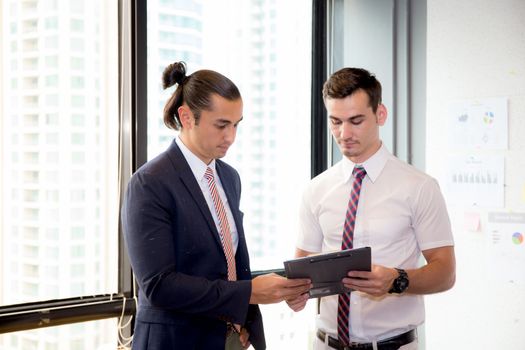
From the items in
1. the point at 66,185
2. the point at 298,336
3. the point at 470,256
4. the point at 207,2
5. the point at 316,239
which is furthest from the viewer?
the point at 298,336

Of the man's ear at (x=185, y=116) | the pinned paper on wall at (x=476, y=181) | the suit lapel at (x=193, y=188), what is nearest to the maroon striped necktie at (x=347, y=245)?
the suit lapel at (x=193, y=188)

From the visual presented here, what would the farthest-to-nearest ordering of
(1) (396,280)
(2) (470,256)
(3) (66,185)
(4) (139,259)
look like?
(2) (470,256) < (3) (66,185) < (1) (396,280) < (4) (139,259)

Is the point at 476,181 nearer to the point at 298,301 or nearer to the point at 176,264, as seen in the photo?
the point at 298,301

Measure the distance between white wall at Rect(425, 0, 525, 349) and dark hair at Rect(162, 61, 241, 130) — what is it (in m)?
1.41

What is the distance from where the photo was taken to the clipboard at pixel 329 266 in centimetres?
156

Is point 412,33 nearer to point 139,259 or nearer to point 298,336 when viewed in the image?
point 298,336

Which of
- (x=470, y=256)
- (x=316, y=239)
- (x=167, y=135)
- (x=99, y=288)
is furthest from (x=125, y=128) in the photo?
(x=470, y=256)

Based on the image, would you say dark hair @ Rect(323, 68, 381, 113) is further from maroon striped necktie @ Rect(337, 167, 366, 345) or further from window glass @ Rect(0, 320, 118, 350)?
window glass @ Rect(0, 320, 118, 350)

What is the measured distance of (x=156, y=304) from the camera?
1.53 meters

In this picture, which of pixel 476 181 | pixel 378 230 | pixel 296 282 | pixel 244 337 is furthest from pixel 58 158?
pixel 476 181

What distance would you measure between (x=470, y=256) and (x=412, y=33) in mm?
1155

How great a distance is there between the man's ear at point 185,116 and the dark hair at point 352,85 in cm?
46

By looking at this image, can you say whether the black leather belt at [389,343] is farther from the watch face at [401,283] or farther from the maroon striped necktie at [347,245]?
the watch face at [401,283]

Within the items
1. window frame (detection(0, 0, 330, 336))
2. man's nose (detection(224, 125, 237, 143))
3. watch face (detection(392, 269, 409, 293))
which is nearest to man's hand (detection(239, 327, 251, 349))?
watch face (detection(392, 269, 409, 293))
